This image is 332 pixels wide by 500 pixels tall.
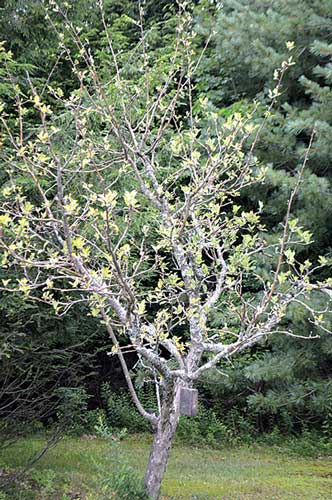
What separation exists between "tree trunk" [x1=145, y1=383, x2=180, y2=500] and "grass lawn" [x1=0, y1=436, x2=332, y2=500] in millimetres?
238

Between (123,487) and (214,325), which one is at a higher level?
(123,487)

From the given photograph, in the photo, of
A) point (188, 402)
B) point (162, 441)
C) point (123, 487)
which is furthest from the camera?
point (162, 441)

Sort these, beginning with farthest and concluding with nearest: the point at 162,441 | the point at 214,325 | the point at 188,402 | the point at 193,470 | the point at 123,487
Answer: the point at 214,325 < the point at 193,470 < the point at 162,441 < the point at 123,487 < the point at 188,402

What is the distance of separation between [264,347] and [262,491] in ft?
9.36

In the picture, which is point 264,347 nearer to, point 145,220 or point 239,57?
point 145,220

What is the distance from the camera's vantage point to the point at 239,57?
714cm

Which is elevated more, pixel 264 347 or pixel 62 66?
pixel 62 66

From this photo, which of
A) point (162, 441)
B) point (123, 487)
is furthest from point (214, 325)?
point (123, 487)

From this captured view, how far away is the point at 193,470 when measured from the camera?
583cm

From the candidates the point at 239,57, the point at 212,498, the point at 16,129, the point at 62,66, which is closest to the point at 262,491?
the point at 212,498

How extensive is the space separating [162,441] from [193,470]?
2.40 meters

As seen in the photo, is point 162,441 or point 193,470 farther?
point 193,470

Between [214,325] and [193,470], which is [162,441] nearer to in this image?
[193,470]

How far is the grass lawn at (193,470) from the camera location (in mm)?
4684
